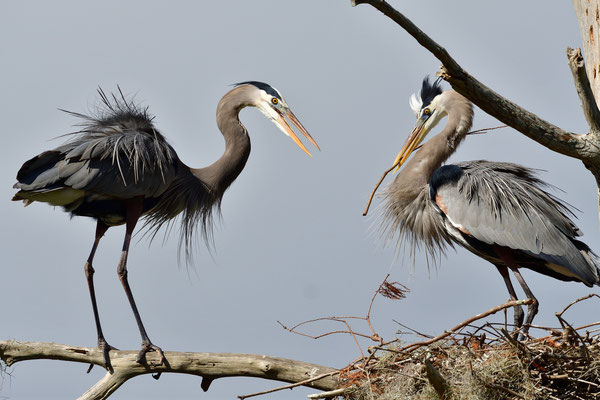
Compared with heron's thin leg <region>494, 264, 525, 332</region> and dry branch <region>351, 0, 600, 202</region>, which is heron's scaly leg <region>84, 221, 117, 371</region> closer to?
dry branch <region>351, 0, 600, 202</region>

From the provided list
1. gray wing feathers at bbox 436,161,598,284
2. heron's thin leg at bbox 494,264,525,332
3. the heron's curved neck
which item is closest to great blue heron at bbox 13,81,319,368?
the heron's curved neck

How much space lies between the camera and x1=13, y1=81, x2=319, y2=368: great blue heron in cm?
602

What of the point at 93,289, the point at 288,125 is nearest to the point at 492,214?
the point at 288,125

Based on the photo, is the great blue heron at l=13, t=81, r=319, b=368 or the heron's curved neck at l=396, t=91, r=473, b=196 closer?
the great blue heron at l=13, t=81, r=319, b=368

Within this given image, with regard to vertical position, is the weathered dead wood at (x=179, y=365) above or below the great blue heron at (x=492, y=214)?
below

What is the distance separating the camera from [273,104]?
750cm

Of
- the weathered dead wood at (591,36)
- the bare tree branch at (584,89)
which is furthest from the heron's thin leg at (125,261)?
the weathered dead wood at (591,36)

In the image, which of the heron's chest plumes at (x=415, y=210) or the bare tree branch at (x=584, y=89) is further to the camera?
the heron's chest plumes at (x=415, y=210)

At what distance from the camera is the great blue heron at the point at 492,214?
6309mm

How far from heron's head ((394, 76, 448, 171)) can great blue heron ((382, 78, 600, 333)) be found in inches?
13.9

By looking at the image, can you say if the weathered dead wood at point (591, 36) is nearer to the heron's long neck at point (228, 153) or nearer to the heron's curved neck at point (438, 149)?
the heron's curved neck at point (438, 149)

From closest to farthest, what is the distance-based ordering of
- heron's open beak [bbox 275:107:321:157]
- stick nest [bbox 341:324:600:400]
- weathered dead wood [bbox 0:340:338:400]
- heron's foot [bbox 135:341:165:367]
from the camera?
stick nest [bbox 341:324:600:400], weathered dead wood [bbox 0:340:338:400], heron's foot [bbox 135:341:165:367], heron's open beak [bbox 275:107:321:157]

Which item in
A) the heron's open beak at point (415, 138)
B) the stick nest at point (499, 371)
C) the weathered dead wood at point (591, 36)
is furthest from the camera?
the heron's open beak at point (415, 138)

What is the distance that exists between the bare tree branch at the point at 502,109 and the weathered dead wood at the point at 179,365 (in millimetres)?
1641
